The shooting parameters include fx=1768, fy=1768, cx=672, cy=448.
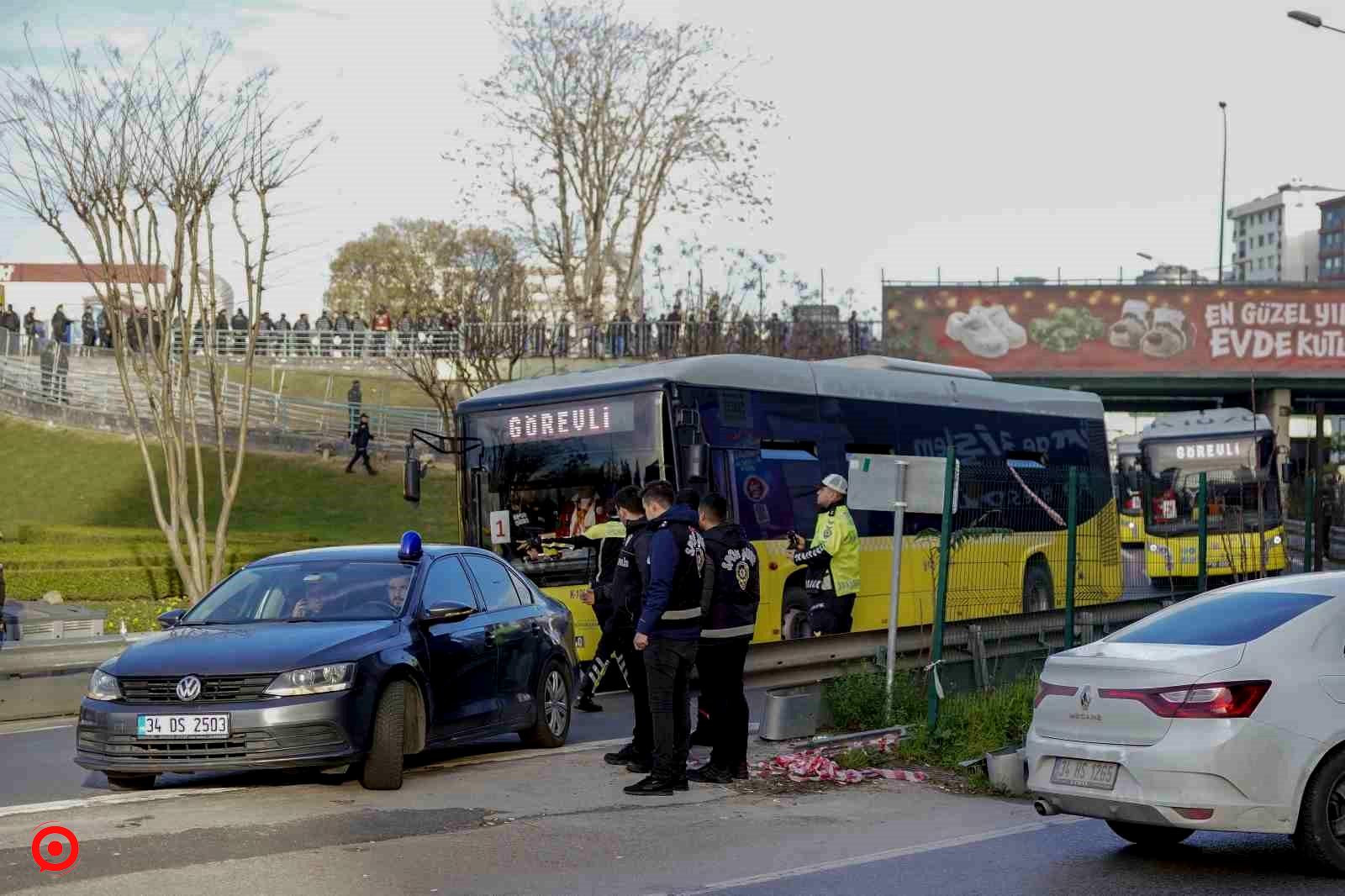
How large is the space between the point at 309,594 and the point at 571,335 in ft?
126

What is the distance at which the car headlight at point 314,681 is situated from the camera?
32.3 ft

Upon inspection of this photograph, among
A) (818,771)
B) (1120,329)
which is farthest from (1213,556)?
(1120,329)

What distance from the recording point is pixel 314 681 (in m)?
9.92

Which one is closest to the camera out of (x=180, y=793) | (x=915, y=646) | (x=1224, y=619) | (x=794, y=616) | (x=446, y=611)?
(x=1224, y=619)

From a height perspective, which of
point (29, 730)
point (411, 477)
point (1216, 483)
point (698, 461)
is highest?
point (698, 461)

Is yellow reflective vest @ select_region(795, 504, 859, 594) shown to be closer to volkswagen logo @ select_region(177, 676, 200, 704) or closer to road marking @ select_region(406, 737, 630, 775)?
road marking @ select_region(406, 737, 630, 775)

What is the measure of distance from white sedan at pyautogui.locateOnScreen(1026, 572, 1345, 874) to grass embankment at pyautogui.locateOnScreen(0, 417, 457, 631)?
72.9 ft

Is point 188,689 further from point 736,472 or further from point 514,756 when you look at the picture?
point 736,472

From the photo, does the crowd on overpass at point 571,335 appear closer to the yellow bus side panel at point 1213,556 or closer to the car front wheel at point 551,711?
the yellow bus side panel at point 1213,556

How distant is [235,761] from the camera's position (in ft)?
31.9

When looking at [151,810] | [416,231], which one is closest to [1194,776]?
[151,810]

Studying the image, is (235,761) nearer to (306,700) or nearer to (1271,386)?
→ (306,700)

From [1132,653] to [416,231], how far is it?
270ft

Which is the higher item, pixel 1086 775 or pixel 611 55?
pixel 611 55
